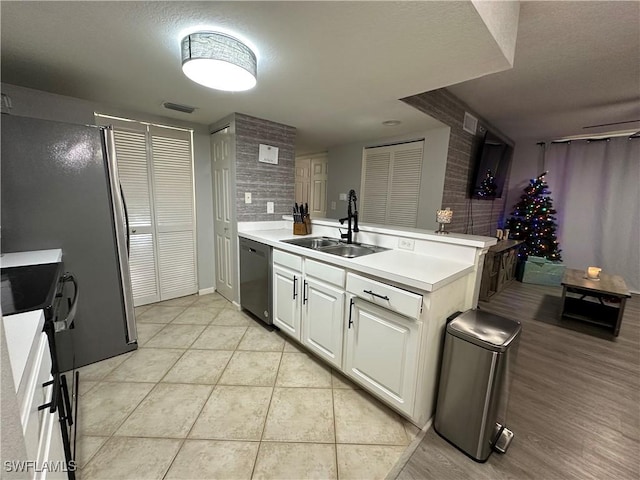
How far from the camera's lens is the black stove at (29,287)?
96cm

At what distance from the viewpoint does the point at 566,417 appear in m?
1.58

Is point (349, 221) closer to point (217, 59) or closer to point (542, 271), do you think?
point (217, 59)

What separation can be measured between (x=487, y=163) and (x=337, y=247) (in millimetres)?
2767

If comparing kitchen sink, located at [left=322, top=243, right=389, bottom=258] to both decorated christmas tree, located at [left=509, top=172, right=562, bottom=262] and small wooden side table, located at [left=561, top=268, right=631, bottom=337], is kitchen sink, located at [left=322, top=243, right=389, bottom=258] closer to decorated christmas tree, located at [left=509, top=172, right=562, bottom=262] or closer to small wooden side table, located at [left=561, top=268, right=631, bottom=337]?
small wooden side table, located at [left=561, top=268, right=631, bottom=337]

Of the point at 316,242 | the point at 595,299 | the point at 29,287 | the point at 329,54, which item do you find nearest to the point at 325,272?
the point at 316,242

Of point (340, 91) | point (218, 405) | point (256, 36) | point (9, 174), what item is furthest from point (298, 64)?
point (218, 405)

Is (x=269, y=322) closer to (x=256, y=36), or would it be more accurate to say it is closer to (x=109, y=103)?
(x=256, y=36)

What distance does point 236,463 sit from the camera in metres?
1.28

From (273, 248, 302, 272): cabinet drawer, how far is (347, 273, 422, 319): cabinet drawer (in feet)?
1.71

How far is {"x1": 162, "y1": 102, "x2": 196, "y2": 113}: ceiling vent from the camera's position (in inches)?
94.5

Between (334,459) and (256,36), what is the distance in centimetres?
222

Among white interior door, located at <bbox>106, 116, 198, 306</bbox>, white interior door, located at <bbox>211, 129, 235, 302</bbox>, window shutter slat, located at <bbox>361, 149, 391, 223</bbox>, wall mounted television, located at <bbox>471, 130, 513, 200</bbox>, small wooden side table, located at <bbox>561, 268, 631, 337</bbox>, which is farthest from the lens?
window shutter slat, located at <bbox>361, 149, 391, 223</bbox>

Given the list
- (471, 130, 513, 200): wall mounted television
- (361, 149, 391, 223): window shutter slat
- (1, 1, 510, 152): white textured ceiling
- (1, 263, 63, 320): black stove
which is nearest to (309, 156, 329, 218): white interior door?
(361, 149, 391, 223): window shutter slat

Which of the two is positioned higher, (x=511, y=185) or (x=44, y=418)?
(x=511, y=185)
